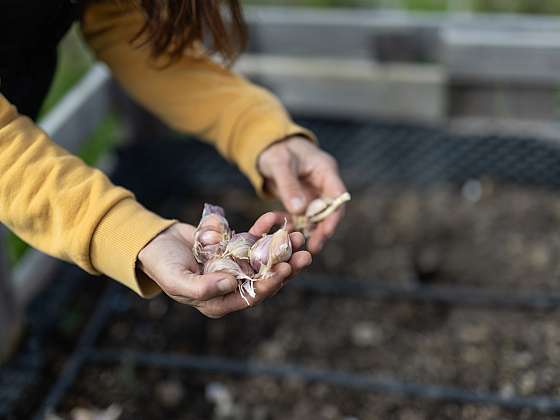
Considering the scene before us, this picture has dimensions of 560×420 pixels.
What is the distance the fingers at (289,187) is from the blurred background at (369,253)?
57cm

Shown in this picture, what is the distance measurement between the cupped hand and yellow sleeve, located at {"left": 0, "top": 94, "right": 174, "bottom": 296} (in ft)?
0.07

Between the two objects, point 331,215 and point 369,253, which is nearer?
point 331,215

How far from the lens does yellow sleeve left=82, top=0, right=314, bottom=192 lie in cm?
126

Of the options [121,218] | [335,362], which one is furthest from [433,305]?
[121,218]

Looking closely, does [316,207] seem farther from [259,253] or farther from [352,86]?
[352,86]

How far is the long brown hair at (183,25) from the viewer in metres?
1.08

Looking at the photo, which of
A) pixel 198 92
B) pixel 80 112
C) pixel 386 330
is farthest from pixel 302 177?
pixel 80 112

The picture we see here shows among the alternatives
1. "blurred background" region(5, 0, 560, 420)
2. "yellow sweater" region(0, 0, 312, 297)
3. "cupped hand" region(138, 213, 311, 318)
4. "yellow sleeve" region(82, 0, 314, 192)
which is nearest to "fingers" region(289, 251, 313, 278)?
"cupped hand" region(138, 213, 311, 318)

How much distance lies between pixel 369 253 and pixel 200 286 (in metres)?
1.27

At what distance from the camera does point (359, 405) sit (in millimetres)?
1618

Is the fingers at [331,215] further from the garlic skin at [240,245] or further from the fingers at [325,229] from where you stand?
the garlic skin at [240,245]

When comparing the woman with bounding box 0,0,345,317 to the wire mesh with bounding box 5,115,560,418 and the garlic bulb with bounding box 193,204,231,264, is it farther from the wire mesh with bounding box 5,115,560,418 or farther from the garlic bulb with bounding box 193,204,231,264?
the wire mesh with bounding box 5,115,560,418

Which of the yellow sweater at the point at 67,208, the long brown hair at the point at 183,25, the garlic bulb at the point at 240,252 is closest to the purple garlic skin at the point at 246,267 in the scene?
the garlic bulb at the point at 240,252

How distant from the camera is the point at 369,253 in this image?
2.09 meters
